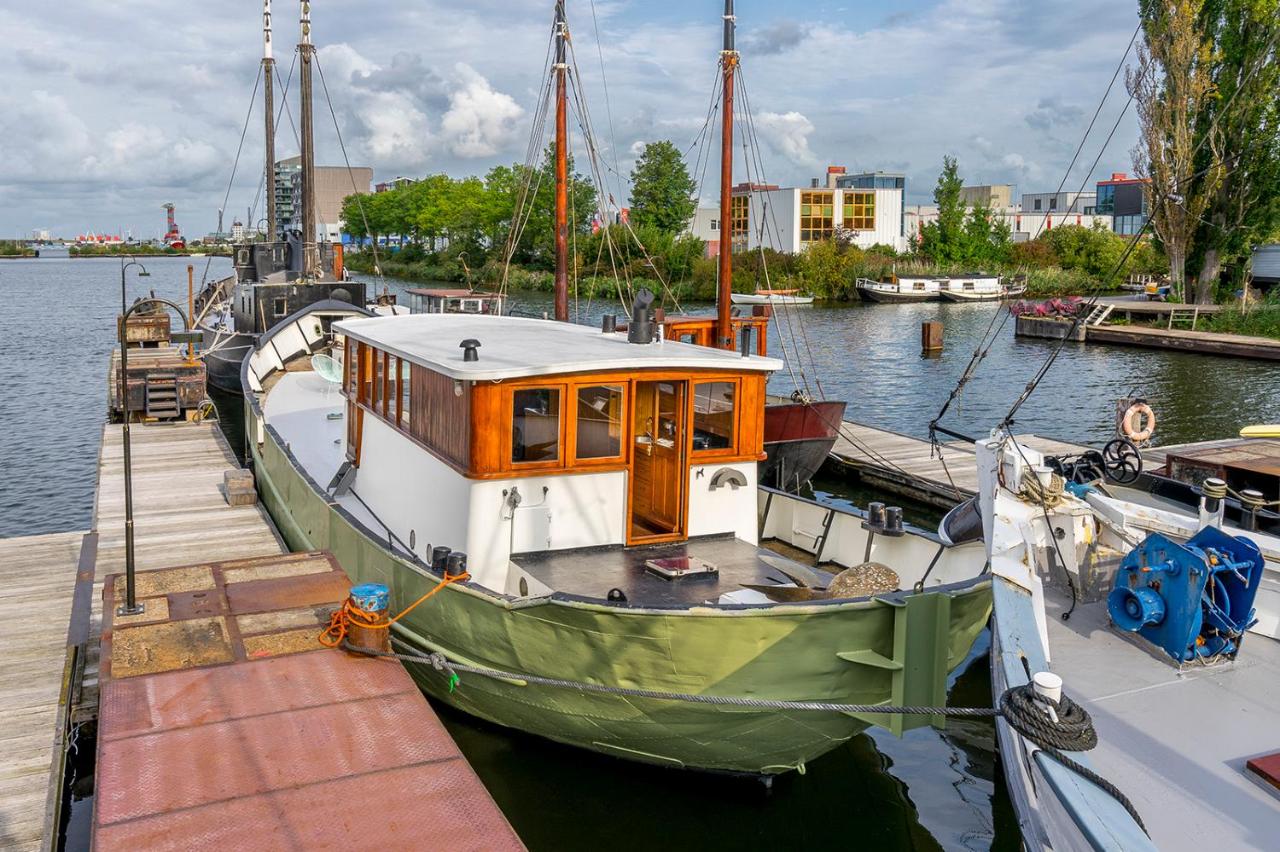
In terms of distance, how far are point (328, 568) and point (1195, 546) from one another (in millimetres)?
7987

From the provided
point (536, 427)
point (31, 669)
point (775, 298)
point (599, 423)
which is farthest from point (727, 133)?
point (775, 298)

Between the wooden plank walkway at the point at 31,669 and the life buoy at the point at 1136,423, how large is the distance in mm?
12531

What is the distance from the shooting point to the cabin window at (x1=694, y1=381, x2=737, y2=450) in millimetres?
10953

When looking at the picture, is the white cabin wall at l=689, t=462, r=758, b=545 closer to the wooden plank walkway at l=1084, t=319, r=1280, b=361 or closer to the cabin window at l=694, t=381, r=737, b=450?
the cabin window at l=694, t=381, r=737, b=450

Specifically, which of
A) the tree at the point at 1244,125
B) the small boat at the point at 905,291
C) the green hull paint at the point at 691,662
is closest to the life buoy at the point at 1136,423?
the green hull paint at the point at 691,662

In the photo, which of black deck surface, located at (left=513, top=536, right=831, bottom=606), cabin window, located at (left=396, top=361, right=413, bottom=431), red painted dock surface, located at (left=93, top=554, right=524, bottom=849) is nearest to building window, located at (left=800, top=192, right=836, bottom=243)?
cabin window, located at (left=396, top=361, right=413, bottom=431)

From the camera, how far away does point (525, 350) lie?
36.3 ft

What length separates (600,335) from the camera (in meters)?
12.6

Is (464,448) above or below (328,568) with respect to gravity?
above

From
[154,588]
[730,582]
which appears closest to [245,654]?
[154,588]

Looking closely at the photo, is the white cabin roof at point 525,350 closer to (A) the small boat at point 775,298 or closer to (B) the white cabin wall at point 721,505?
(B) the white cabin wall at point 721,505

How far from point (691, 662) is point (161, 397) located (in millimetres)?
19897

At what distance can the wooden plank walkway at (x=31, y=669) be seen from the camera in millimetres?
8102

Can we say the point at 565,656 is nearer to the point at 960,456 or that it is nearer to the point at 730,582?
the point at 730,582
